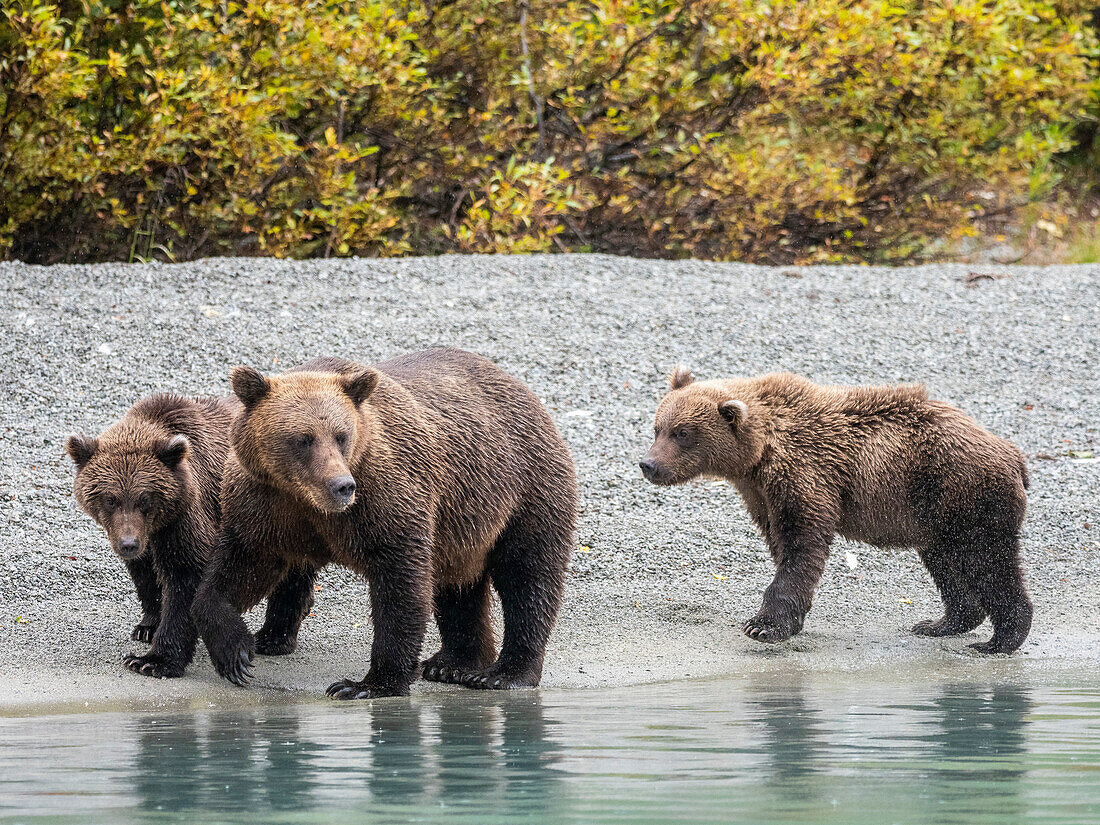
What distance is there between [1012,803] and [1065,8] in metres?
17.2

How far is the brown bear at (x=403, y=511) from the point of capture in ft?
17.7

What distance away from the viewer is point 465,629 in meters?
6.38

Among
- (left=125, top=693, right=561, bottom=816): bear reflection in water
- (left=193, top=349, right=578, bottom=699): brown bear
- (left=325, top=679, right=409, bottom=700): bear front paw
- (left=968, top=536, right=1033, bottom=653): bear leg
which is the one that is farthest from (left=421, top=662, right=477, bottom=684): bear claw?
(left=968, top=536, right=1033, bottom=653): bear leg

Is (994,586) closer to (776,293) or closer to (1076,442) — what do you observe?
(1076,442)

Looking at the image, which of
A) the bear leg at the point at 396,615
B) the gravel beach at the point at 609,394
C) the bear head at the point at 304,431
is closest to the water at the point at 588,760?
the bear leg at the point at 396,615

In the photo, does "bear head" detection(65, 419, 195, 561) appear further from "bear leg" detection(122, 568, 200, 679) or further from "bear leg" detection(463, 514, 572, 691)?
"bear leg" detection(463, 514, 572, 691)

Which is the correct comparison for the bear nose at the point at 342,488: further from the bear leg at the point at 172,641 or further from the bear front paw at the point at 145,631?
the bear front paw at the point at 145,631

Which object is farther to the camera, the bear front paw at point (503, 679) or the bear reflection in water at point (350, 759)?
the bear front paw at point (503, 679)

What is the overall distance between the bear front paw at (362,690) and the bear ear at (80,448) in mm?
1469

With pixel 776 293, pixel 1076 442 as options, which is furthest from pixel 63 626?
pixel 776 293

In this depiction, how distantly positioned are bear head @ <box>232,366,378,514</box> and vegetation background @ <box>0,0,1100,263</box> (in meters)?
7.13

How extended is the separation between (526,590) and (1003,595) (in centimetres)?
233

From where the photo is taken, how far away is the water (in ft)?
11.7

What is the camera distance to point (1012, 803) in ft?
11.8
